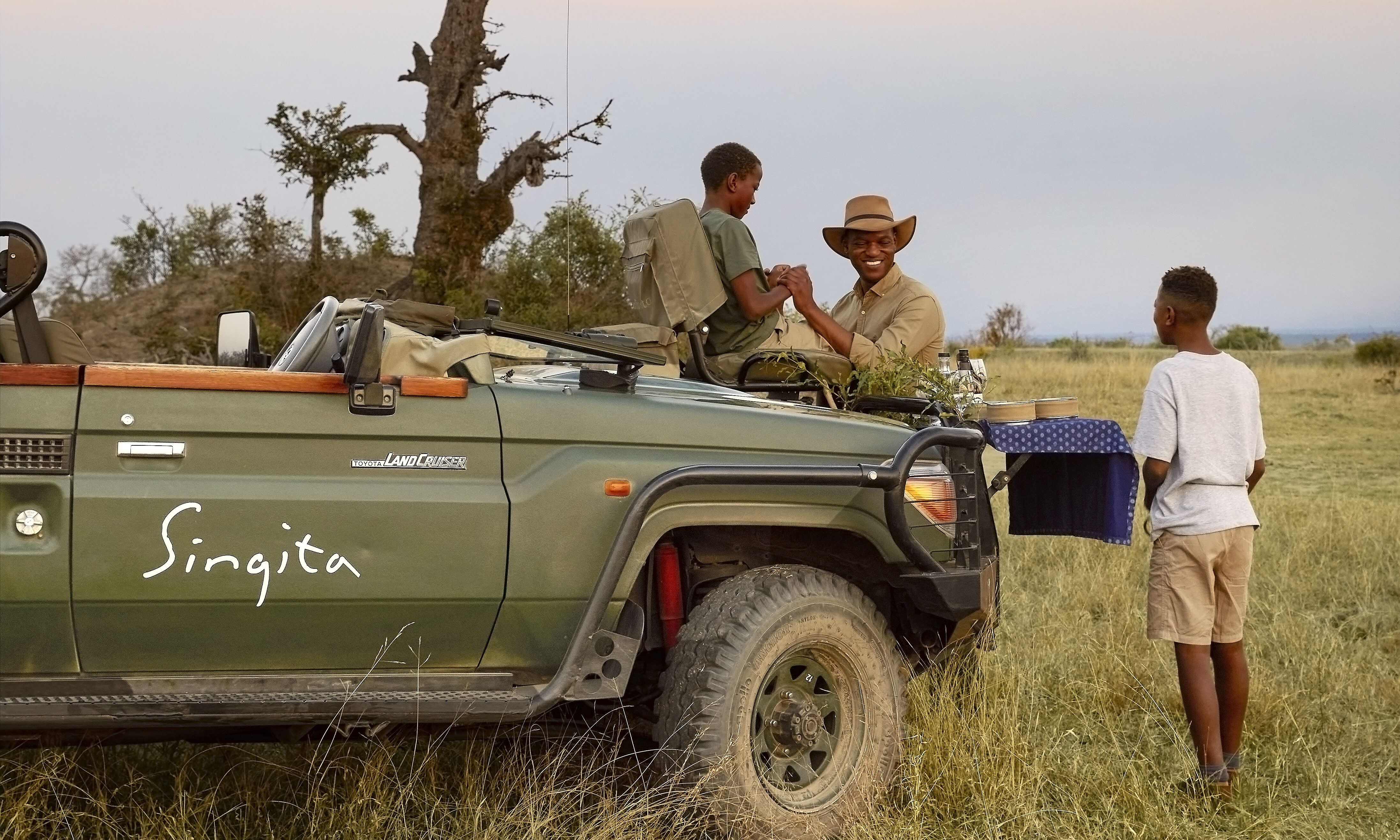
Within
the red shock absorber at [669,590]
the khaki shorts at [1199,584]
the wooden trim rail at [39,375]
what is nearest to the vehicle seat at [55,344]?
the wooden trim rail at [39,375]

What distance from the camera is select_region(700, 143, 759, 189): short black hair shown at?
6.49 metres

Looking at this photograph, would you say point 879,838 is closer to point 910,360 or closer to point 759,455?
point 759,455

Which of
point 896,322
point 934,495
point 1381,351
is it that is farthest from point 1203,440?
point 1381,351

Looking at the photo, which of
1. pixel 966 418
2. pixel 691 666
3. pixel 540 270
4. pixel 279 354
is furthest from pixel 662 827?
pixel 540 270

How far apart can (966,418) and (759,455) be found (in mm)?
1251

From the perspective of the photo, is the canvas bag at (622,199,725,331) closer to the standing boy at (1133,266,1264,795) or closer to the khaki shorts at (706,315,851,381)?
the khaki shorts at (706,315,851,381)

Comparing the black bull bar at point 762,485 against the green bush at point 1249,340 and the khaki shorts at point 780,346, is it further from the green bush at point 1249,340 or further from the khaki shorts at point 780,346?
the green bush at point 1249,340

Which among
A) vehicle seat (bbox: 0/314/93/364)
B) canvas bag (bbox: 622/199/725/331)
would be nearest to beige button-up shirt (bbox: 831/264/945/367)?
canvas bag (bbox: 622/199/725/331)

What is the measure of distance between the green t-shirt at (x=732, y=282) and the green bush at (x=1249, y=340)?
1571 inches

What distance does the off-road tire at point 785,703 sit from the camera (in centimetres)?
419

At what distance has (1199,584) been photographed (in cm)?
500

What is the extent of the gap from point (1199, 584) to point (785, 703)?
1610 millimetres

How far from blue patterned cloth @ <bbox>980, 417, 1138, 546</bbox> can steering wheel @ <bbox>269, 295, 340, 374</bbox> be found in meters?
2.28

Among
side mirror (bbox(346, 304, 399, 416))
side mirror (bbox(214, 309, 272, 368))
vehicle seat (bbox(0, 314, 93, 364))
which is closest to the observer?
side mirror (bbox(346, 304, 399, 416))
